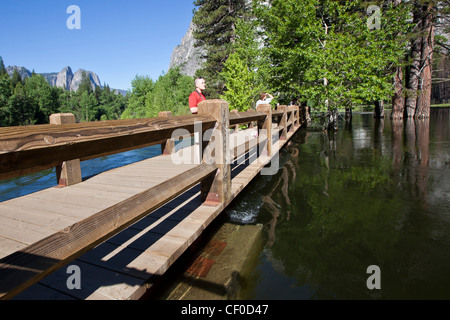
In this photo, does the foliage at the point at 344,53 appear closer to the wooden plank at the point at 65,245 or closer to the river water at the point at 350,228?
the river water at the point at 350,228

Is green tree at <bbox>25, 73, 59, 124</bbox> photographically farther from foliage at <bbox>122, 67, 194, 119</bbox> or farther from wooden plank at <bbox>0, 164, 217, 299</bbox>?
wooden plank at <bbox>0, 164, 217, 299</bbox>

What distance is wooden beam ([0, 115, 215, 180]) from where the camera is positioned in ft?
4.31

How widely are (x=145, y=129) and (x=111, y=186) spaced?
8.56 ft

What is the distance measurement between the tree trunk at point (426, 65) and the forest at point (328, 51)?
0.07 m

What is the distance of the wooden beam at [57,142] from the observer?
131 cm

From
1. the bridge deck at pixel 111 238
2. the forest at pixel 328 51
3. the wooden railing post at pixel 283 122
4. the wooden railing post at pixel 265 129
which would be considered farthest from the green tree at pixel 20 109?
the bridge deck at pixel 111 238

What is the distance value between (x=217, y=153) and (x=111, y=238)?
1.62 m

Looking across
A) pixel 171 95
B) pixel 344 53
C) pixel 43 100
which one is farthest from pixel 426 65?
pixel 43 100

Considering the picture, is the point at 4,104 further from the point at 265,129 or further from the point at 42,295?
the point at 42,295

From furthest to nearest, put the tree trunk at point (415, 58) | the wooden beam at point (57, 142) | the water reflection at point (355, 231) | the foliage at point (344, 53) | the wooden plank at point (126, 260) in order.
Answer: the tree trunk at point (415, 58)
the foliage at point (344, 53)
the water reflection at point (355, 231)
the wooden plank at point (126, 260)
the wooden beam at point (57, 142)

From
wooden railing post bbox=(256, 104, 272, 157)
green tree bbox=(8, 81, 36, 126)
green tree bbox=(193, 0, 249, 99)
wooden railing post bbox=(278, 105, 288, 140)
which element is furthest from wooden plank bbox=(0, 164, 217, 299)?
green tree bbox=(8, 81, 36, 126)

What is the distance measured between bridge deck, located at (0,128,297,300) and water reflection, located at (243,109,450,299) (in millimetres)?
891
